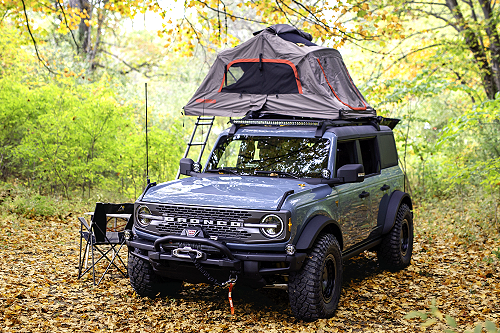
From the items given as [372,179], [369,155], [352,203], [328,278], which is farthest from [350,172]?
[369,155]

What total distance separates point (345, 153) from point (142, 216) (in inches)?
103

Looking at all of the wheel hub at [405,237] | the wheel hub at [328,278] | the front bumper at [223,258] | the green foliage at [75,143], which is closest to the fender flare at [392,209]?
the wheel hub at [405,237]

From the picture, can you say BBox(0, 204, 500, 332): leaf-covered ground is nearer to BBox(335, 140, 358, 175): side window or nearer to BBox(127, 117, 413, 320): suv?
BBox(127, 117, 413, 320): suv

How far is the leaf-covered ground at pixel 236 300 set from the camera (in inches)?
203

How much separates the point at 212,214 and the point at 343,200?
1756mm

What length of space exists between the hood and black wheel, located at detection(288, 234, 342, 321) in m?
0.65

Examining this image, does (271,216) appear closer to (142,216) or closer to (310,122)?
(142,216)

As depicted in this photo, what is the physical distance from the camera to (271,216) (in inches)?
189

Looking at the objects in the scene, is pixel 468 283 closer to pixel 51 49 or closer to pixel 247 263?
pixel 247 263

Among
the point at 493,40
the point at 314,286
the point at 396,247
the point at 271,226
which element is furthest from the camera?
the point at 493,40

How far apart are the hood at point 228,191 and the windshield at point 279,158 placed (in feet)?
0.82

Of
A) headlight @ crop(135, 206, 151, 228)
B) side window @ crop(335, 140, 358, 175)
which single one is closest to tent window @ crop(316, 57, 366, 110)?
side window @ crop(335, 140, 358, 175)

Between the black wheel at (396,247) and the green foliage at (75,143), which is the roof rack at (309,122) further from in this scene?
the green foliage at (75,143)

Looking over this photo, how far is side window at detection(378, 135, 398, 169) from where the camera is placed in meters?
7.40
